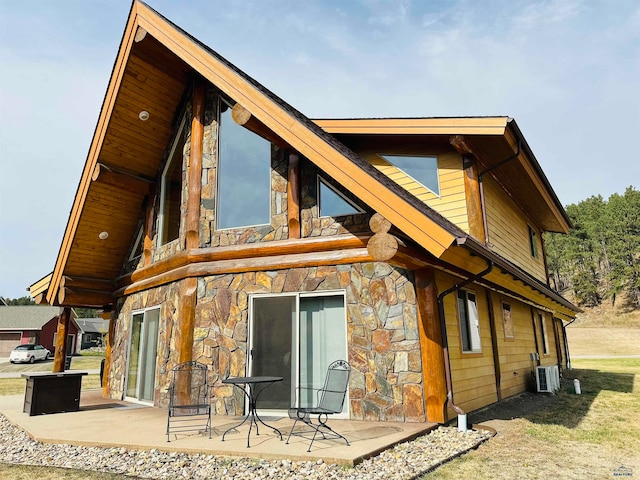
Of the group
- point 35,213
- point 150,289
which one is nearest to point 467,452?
point 150,289

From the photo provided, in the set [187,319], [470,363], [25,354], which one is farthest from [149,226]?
[25,354]

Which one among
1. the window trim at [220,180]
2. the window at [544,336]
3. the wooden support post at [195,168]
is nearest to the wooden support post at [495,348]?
the window trim at [220,180]

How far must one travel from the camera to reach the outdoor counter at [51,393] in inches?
265

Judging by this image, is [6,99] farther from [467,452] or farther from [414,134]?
[467,452]

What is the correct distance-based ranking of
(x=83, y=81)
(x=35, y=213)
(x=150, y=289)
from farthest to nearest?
(x=35, y=213) < (x=83, y=81) < (x=150, y=289)

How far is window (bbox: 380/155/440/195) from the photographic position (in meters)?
7.91

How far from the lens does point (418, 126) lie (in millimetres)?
7629

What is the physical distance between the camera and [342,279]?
20.2ft

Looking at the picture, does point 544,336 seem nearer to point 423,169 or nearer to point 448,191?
point 448,191

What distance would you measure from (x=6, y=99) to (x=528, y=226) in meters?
14.8

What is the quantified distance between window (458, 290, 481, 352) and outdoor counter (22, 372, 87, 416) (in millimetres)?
6115

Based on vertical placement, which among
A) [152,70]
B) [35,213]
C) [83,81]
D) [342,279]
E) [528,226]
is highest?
[35,213]

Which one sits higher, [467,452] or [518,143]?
[518,143]

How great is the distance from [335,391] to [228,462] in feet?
4.41
